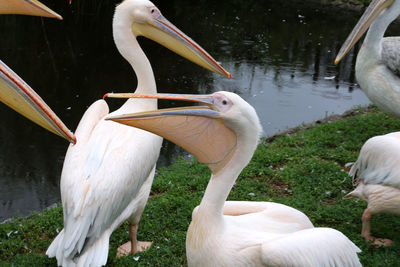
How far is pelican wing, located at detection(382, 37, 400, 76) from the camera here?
4512mm

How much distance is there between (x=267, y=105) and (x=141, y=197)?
423 centimetres

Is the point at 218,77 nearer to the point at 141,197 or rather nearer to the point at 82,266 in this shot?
the point at 141,197

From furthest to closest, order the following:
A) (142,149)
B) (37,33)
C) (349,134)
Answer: (37,33) < (349,134) < (142,149)

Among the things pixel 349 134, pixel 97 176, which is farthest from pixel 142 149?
pixel 349 134

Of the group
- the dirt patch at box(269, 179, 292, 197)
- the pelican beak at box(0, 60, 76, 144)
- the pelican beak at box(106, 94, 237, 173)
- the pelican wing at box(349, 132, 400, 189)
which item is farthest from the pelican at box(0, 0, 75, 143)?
the dirt patch at box(269, 179, 292, 197)

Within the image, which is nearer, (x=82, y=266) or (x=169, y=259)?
(x=82, y=266)

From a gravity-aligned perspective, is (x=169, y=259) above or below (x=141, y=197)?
below

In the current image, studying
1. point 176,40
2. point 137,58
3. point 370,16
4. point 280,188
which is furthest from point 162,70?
point 176,40

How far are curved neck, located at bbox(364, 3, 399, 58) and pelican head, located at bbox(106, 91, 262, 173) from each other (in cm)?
300

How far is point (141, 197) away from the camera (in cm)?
322

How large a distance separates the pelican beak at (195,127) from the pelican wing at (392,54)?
2.99 metres

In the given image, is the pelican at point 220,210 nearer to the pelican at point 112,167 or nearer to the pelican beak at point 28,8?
the pelican at point 112,167

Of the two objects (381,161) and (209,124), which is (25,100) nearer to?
(209,124)

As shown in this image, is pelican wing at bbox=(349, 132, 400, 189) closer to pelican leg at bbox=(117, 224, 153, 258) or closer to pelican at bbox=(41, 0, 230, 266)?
pelican at bbox=(41, 0, 230, 266)
